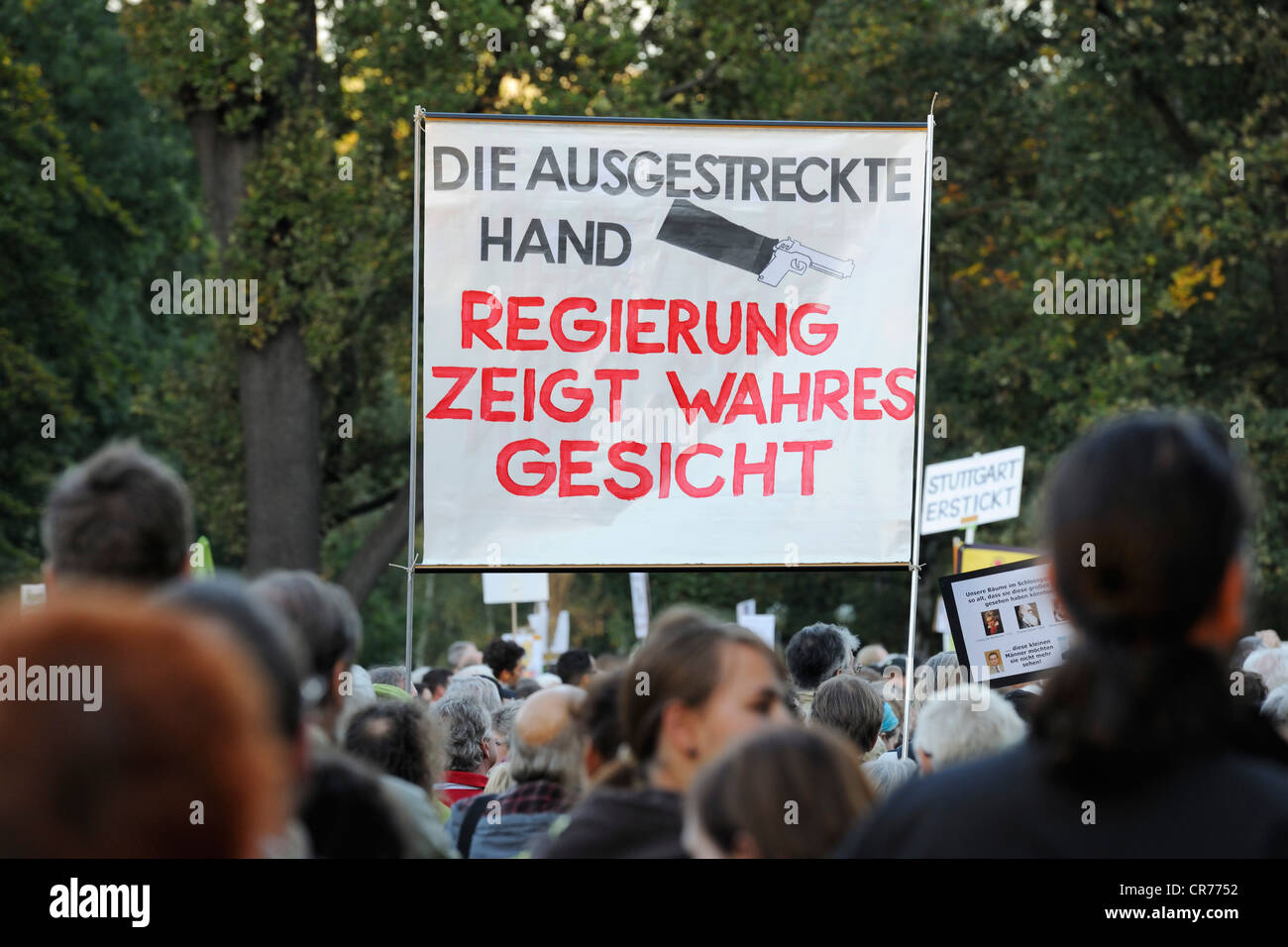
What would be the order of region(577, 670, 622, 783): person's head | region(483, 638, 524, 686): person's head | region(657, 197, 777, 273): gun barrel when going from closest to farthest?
region(577, 670, 622, 783): person's head < region(657, 197, 777, 273): gun barrel < region(483, 638, 524, 686): person's head

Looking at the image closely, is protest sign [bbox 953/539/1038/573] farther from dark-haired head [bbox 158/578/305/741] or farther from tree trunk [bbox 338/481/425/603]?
tree trunk [bbox 338/481/425/603]

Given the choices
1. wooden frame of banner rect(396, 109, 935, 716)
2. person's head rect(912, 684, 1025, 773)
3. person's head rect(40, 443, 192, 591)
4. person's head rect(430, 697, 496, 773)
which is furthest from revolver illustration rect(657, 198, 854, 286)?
person's head rect(40, 443, 192, 591)

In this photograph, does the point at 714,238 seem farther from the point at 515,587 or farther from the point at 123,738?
the point at 515,587

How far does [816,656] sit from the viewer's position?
22.8 feet

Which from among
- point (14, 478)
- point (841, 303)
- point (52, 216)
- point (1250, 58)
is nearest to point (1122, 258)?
point (1250, 58)

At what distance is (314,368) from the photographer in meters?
19.2

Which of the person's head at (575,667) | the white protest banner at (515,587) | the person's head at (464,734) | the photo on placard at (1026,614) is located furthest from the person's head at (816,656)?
the white protest banner at (515,587)

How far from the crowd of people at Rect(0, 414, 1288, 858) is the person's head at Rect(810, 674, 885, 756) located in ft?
7.68

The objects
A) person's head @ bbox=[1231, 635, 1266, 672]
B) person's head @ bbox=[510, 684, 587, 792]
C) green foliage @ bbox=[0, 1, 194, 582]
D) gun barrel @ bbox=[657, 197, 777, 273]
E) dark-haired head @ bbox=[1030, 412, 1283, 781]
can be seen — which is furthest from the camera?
green foliage @ bbox=[0, 1, 194, 582]

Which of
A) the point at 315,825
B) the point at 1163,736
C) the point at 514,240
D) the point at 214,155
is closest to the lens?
the point at 1163,736

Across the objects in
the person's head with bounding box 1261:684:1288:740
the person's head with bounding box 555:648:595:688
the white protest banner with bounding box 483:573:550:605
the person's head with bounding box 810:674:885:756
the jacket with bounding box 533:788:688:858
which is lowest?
the white protest banner with bounding box 483:573:550:605

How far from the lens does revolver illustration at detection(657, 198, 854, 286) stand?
730 cm

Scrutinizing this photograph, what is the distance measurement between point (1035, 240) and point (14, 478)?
14.5 m
